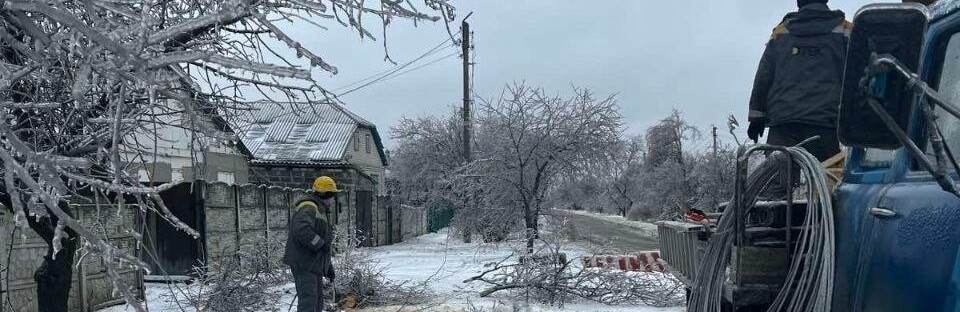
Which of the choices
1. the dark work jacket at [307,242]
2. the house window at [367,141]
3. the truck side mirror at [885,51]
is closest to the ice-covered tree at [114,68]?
the truck side mirror at [885,51]

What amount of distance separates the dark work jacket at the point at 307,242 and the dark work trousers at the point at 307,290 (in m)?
0.06

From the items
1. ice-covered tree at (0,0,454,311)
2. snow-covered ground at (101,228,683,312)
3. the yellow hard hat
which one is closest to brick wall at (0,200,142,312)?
snow-covered ground at (101,228,683,312)

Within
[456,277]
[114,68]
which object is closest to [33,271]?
[456,277]

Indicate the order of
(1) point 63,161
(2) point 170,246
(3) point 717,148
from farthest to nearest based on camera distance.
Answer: (3) point 717,148 < (2) point 170,246 < (1) point 63,161

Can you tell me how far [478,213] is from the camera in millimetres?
20719

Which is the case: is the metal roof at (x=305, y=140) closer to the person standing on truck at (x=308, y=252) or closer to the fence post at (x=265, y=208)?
the fence post at (x=265, y=208)

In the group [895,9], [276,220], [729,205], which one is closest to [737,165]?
[729,205]

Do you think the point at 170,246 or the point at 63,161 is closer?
the point at 63,161

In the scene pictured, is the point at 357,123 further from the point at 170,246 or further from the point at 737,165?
the point at 737,165

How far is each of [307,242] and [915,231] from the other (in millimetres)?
5735

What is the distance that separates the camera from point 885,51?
1755mm

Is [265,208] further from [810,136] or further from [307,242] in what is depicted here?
[810,136]

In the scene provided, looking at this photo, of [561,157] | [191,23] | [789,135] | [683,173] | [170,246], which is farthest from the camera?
[683,173]

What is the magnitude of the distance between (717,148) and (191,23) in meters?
41.6
